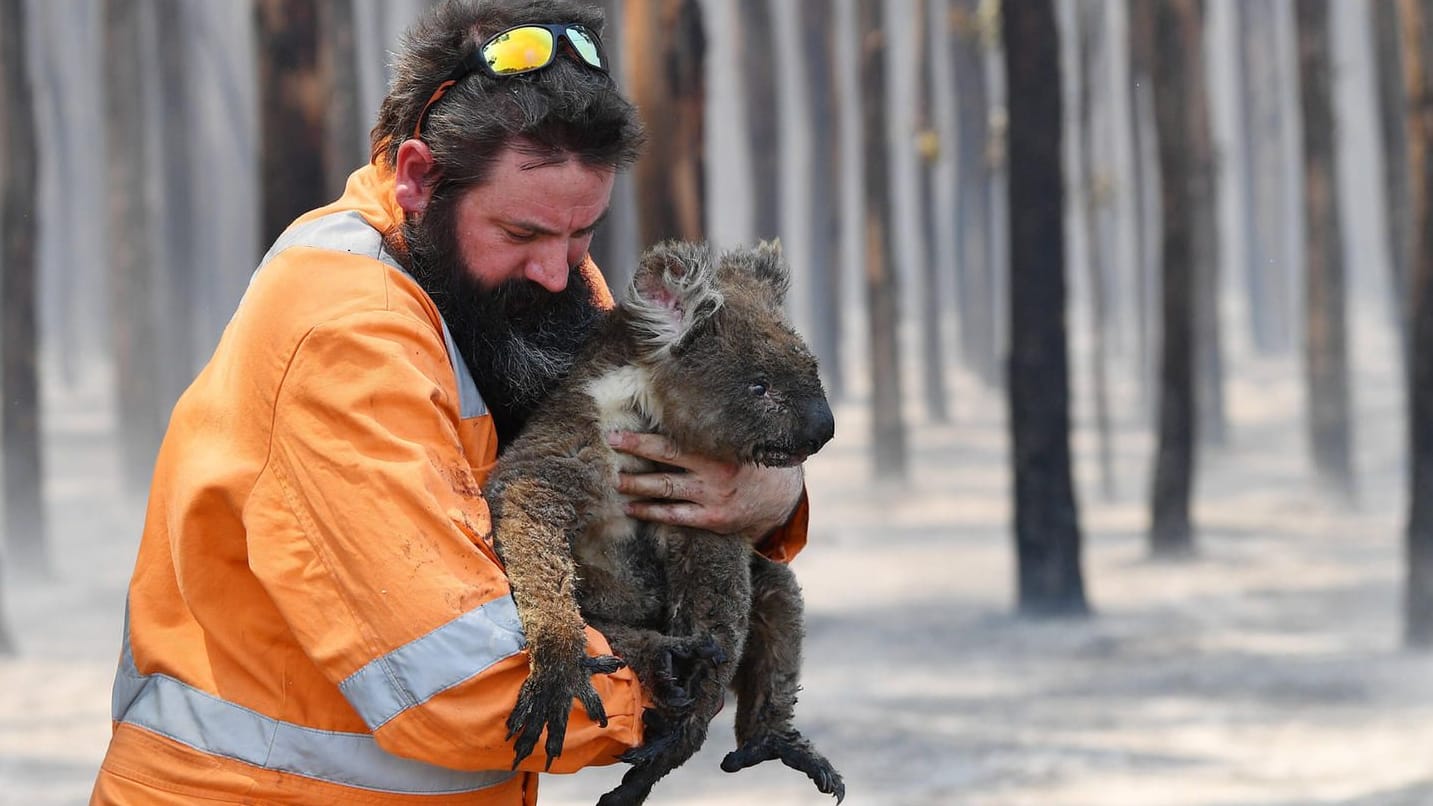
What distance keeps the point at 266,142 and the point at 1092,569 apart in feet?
25.7

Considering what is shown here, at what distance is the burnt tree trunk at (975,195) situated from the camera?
978 inches

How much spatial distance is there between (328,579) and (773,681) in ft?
2.94

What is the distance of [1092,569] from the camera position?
1415 centimetres

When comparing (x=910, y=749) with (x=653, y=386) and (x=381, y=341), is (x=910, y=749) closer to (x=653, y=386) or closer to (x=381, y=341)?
(x=653, y=386)

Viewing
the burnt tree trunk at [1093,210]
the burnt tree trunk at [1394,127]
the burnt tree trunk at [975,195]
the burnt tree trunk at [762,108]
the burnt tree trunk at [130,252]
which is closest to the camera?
the burnt tree trunk at [1093,210]

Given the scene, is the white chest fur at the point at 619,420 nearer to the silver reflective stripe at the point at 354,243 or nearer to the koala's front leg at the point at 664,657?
the koala's front leg at the point at 664,657

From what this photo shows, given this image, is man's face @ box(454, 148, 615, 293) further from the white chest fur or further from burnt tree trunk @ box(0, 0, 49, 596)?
burnt tree trunk @ box(0, 0, 49, 596)

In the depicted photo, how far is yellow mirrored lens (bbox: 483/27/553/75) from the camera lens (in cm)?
235

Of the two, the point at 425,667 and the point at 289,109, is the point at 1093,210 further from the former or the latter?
the point at 425,667

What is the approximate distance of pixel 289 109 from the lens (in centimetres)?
909

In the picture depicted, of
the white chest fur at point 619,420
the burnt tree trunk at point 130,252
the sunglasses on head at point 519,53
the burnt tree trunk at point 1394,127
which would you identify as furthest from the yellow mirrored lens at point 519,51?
the burnt tree trunk at point 130,252

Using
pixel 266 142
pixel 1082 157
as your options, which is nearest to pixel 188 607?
pixel 266 142

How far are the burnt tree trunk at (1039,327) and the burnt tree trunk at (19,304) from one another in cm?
764

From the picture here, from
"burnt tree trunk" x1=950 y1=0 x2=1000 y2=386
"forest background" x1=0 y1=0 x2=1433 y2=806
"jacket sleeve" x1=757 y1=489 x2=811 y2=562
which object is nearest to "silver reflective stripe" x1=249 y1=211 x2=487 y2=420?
"jacket sleeve" x1=757 y1=489 x2=811 y2=562
